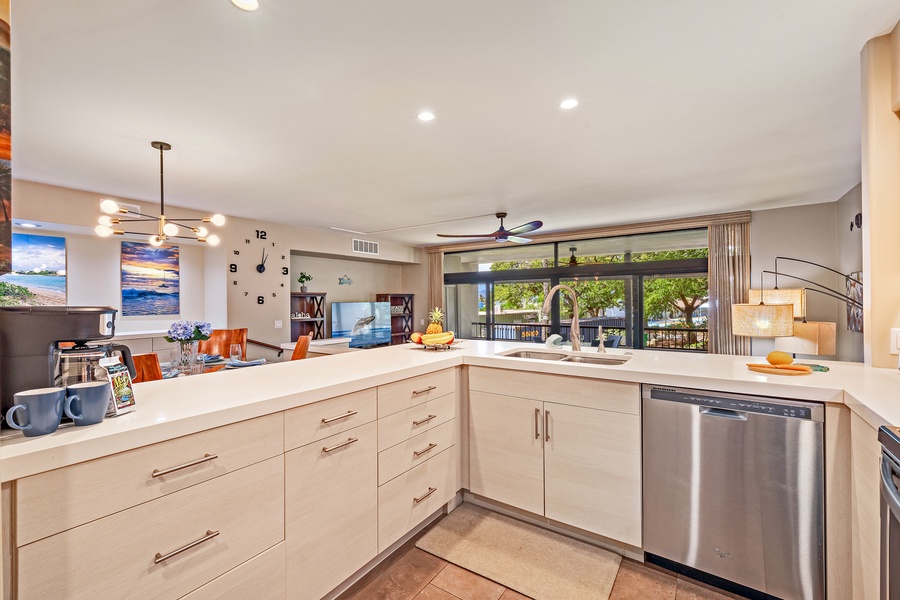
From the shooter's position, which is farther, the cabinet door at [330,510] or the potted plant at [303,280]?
the potted plant at [303,280]

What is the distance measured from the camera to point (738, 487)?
165 centimetres

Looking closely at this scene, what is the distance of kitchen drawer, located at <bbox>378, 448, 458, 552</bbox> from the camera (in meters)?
1.81

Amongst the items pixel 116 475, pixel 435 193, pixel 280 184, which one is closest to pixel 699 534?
pixel 116 475

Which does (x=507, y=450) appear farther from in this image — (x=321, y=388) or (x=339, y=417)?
(x=321, y=388)

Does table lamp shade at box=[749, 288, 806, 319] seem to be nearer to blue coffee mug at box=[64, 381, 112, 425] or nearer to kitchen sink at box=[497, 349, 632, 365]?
kitchen sink at box=[497, 349, 632, 365]

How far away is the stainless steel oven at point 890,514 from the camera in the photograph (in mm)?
912

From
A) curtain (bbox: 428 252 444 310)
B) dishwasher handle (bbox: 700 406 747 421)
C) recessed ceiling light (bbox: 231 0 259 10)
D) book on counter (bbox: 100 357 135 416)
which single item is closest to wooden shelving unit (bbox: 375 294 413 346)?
curtain (bbox: 428 252 444 310)

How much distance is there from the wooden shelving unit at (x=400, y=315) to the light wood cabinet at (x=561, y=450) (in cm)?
583

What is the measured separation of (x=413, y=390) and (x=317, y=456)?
1.97ft

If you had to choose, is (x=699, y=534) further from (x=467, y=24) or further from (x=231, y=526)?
(x=467, y=24)

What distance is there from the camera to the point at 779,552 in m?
1.57

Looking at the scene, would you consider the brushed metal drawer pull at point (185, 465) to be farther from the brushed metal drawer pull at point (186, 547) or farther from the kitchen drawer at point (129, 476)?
the brushed metal drawer pull at point (186, 547)

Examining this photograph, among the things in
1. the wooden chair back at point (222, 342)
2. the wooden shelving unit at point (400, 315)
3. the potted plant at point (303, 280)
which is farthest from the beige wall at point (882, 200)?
the wooden shelving unit at point (400, 315)

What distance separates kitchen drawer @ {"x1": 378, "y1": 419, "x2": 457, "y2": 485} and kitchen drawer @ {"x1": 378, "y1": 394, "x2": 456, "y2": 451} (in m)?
0.03
